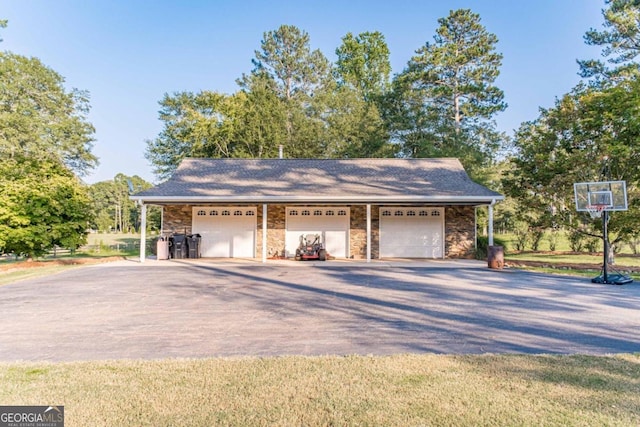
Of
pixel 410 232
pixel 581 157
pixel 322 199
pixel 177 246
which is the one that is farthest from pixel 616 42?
pixel 177 246

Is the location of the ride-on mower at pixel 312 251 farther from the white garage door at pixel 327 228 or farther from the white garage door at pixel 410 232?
the white garage door at pixel 410 232

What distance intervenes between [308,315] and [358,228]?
952cm

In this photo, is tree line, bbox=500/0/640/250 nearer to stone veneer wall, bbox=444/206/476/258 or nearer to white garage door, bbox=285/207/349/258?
stone veneer wall, bbox=444/206/476/258

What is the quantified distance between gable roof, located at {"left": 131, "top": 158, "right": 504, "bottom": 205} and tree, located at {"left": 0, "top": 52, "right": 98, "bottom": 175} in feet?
51.4

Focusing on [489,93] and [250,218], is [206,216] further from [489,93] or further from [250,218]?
[489,93]

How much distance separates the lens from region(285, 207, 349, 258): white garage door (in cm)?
1474

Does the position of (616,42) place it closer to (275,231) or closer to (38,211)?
(275,231)

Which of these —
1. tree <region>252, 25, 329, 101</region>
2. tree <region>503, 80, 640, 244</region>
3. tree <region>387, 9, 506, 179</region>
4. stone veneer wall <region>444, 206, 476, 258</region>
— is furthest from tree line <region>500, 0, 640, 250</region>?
tree <region>252, 25, 329, 101</region>

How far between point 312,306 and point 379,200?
7.36 metres

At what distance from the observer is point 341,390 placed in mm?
2830

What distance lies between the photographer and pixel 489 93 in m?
24.4

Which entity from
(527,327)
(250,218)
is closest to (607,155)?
(527,327)

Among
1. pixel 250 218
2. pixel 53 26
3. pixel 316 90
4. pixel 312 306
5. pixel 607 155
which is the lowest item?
pixel 312 306

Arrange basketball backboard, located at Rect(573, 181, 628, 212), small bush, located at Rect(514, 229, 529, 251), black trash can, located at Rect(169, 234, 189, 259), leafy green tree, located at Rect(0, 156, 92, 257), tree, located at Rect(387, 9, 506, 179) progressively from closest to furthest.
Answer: basketball backboard, located at Rect(573, 181, 628, 212)
leafy green tree, located at Rect(0, 156, 92, 257)
black trash can, located at Rect(169, 234, 189, 259)
small bush, located at Rect(514, 229, 529, 251)
tree, located at Rect(387, 9, 506, 179)
